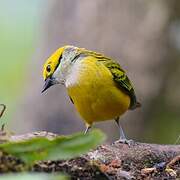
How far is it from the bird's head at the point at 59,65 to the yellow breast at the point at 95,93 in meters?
0.38

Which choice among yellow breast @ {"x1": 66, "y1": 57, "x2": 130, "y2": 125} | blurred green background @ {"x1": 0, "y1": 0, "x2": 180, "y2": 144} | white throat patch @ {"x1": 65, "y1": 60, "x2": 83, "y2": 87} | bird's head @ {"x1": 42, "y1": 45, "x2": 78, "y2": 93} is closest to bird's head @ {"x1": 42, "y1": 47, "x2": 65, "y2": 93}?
bird's head @ {"x1": 42, "y1": 45, "x2": 78, "y2": 93}

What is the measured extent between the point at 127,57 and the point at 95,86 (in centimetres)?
329

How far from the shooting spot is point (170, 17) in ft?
26.8

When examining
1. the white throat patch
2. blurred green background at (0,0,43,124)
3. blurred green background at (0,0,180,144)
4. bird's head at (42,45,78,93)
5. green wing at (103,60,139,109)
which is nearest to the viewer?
the white throat patch

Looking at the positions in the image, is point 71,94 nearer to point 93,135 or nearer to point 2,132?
point 2,132

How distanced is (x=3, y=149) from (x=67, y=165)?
1.74 feet

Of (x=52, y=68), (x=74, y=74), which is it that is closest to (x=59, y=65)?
(x=52, y=68)

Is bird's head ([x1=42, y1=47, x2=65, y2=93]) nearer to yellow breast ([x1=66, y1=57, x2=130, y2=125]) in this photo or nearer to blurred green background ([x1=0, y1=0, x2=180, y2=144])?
yellow breast ([x1=66, y1=57, x2=130, y2=125])

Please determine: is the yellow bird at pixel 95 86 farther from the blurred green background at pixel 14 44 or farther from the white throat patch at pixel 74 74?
the blurred green background at pixel 14 44

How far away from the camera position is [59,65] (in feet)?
19.1

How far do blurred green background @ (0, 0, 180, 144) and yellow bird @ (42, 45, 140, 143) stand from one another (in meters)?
2.44

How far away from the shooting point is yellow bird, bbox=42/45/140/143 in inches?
201

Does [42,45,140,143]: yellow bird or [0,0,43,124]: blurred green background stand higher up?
[42,45,140,143]: yellow bird

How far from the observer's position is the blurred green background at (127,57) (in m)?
8.17
